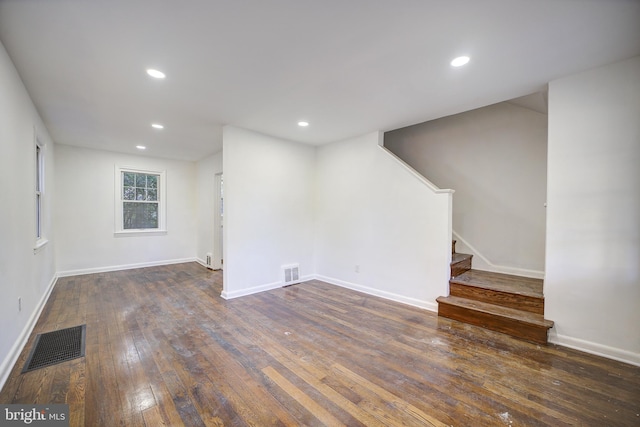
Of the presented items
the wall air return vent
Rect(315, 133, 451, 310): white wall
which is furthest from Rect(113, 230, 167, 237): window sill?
Rect(315, 133, 451, 310): white wall

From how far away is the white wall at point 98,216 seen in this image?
17.1 ft

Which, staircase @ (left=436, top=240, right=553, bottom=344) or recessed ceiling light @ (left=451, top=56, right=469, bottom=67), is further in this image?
staircase @ (left=436, top=240, right=553, bottom=344)

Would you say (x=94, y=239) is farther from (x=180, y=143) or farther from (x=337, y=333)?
(x=337, y=333)

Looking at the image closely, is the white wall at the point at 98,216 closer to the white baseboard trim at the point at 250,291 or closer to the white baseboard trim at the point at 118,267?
the white baseboard trim at the point at 118,267

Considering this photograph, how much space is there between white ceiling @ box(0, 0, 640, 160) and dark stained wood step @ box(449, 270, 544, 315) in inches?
86.6

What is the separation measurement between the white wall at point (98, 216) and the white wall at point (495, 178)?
19.2 ft

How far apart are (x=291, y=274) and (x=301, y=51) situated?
357 centimetres

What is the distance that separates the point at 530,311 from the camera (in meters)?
2.89

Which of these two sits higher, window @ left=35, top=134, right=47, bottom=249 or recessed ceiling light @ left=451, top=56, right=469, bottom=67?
recessed ceiling light @ left=451, top=56, right=469, bottom=67

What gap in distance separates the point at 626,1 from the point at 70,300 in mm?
6478

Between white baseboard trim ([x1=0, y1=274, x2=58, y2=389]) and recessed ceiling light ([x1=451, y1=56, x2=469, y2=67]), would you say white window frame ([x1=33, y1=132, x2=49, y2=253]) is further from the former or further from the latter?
recessed ceiling light ([x1=451, y1=56, x2=469, y2=67])

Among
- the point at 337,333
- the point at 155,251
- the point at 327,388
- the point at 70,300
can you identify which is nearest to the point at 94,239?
the point at 155,251

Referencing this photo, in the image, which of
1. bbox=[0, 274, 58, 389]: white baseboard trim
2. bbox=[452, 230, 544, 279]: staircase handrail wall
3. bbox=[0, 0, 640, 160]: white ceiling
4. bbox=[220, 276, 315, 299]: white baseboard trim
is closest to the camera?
bbox=[0, 0, 640, 160]: white ceiling

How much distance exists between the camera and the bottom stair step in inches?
103
